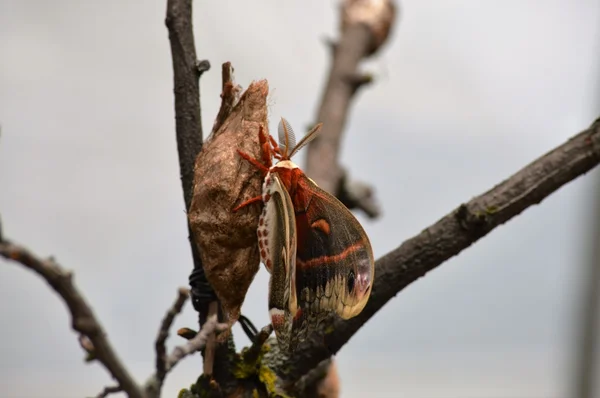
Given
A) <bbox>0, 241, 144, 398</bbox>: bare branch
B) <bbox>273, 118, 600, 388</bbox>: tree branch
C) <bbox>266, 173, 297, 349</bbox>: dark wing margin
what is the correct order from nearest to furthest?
<bbox>0, 241, 144, 398</bbox>: bare branch, <bbox>266, 173, 297, 349</bbox>: dark wing margin, <bbox>273, 118, 600, 388</bbox>: tree branch

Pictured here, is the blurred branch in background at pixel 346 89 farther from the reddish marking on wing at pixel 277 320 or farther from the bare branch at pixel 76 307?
the bare branch at pixel 76 307

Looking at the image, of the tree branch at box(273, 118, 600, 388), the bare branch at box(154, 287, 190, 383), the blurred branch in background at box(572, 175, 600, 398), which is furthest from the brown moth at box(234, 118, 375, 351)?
the blurred branch in background at box(572, 175, 600, 398)

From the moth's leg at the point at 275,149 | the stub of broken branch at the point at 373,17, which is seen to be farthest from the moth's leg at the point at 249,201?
the stub of broken branch at the point at 373,17

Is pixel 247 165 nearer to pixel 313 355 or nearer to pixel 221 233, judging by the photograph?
pixel 221 233

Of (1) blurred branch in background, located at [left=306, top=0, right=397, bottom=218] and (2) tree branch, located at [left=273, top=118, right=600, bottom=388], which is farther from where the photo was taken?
(1) blurred branch in background, located at [left=306, top=0, right=397, bottom=218]

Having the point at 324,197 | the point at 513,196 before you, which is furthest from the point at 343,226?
the point at 513,196

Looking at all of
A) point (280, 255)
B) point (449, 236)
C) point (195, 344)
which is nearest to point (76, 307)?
point (195, 344)

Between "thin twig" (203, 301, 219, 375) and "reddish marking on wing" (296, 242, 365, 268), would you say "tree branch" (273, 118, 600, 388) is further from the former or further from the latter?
"reddish marking on wing" (296, 242, 365, 268)
